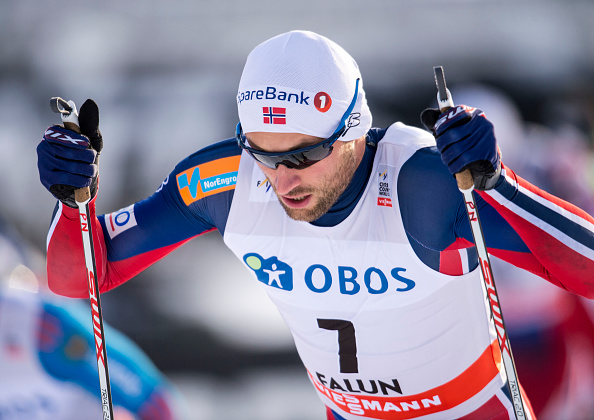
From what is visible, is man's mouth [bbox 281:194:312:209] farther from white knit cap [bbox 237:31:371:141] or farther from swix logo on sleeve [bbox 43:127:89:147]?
swix logo on sleeve [bbox 43:127:89:147]

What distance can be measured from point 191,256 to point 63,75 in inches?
62.1

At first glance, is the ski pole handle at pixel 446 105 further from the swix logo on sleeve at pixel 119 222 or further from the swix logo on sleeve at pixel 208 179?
the swix logo on sleeve at pixel 119 222

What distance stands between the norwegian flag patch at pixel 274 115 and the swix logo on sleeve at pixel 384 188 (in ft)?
1.17

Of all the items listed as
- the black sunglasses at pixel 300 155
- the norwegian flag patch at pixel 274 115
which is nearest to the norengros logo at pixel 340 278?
the black sunglasses at pixel 300 155

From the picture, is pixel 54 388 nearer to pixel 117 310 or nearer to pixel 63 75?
pixel 117 310

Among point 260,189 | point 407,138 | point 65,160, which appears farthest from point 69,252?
point 407,138

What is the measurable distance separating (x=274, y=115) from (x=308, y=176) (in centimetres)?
21

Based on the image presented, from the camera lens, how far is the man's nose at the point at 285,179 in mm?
1993

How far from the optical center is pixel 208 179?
232cm

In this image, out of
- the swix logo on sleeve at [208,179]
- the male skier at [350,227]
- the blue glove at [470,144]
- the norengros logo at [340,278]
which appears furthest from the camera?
the swix logo on sleeve at [208,179]

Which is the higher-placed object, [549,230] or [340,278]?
[549,230]

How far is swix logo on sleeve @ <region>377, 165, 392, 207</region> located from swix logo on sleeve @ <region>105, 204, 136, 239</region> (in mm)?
871

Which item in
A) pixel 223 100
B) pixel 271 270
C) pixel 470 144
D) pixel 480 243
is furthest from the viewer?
pixel 223 100

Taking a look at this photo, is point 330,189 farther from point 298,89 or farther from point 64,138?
point 64,138
